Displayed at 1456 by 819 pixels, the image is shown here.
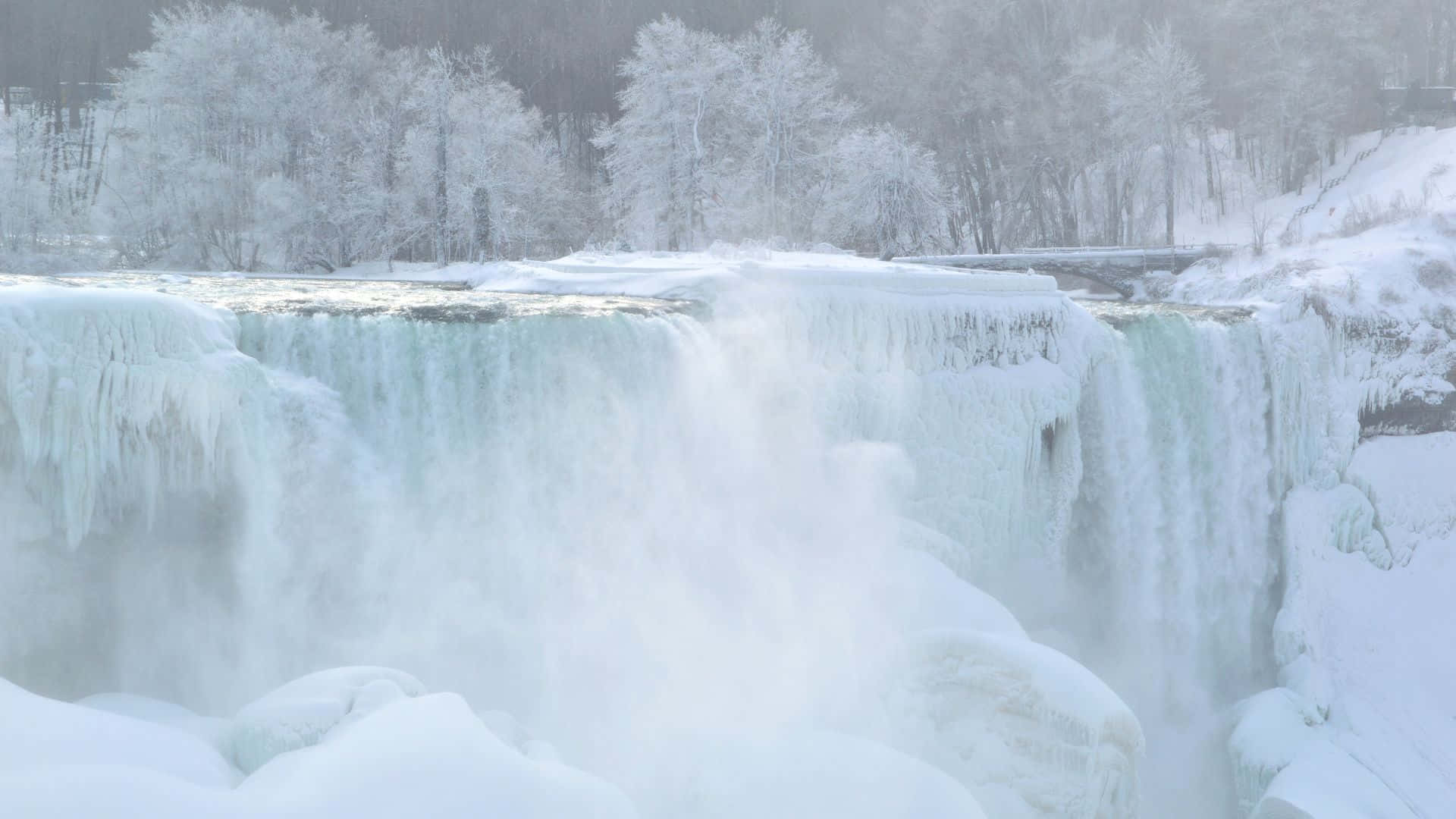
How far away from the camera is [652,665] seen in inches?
328

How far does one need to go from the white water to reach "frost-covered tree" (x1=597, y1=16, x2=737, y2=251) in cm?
1706

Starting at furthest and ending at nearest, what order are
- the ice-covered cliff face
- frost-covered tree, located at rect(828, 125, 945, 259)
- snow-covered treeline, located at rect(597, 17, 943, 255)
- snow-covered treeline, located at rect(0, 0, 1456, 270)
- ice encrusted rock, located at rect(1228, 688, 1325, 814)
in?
snow-covered treeline, located at rect(597, 17, 943, 255)
frost-covered tree, located at rect(828, 125, 945, 259)
snow-covered treeline, located at rect(0, 0, 1456, 270)
ice encrusted rock, located at rect(1228, 688, 1325, 814)
the ice-covered cliff face

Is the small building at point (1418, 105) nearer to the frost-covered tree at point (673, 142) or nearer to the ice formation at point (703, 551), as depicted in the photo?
the frost-covered tree at point (673, 142)

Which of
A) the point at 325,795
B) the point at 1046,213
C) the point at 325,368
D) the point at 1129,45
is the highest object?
the point at 1129,45

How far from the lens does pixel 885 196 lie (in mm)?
26266

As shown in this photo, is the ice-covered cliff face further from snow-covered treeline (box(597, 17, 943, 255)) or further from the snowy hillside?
snow-covered treeline (box(597, 17, 943, 255))

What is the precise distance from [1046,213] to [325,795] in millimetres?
30248

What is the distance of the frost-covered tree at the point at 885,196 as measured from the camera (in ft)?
86.3

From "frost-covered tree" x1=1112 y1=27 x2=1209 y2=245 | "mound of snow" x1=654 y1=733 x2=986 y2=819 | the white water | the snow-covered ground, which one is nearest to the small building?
"frost-covered tree" x1=1112 y1=27 x2=1209 y2=245

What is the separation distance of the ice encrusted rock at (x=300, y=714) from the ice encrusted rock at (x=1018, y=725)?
3.65 metres

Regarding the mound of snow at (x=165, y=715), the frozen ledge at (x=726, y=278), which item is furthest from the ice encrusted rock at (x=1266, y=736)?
the mound of snow at (x=165, y=715)

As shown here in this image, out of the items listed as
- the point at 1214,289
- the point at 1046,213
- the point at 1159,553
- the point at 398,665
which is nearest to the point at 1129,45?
the point at 1046,213

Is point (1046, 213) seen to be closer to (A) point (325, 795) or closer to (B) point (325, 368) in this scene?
(B) point (325, 368)

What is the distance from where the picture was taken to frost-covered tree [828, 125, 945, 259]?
86.3ft
